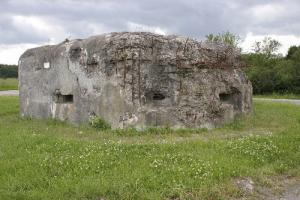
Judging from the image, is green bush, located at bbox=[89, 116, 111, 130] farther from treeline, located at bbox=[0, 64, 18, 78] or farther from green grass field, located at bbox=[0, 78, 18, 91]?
treeline, located at bbox=[0, 64, 18, 78]

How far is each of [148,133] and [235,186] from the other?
14.6ft

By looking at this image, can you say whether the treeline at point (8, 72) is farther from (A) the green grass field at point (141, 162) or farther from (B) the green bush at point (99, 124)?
(A) the green grass field at point (141, 162)

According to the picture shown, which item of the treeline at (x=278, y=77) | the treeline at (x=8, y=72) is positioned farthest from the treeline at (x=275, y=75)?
the treeline at (x=8, y=72)

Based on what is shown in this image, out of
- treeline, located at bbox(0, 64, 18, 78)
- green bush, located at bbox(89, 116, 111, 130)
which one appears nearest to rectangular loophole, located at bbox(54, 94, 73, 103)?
green bush, located at bbox(89, 116, 111, 130)

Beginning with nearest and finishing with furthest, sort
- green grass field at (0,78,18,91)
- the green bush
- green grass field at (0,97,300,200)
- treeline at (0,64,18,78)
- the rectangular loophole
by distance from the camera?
green grass field at (0,97,300,200)
the green bush
the rectangular loophole
green grass field at (0,78,18,91)
treeline at (0,64,18,78)

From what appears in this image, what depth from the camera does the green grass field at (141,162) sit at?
7.00 meters

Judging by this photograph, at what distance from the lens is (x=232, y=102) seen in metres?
14.5

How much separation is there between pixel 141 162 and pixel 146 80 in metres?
4.09

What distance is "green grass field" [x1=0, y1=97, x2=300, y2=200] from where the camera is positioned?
23.0 feet

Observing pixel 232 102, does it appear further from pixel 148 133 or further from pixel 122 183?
pixel 122 183

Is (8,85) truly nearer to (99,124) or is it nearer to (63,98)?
(63,98)

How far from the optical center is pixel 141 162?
825cm

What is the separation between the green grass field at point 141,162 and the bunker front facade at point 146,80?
1.88 feet

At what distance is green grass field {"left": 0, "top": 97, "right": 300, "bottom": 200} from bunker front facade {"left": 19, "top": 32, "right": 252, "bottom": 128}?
1.88 feet
